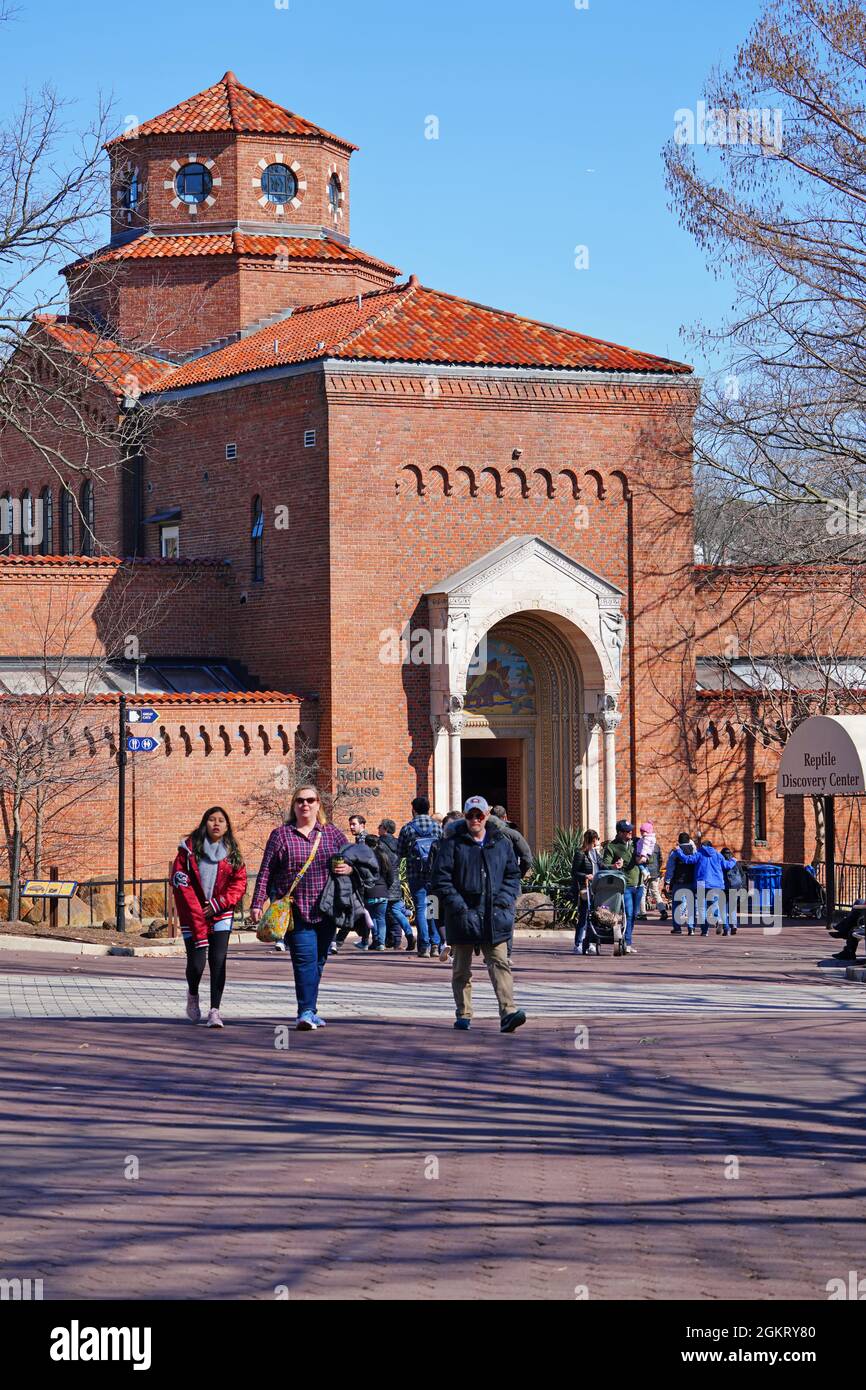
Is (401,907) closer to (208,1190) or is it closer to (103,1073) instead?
(103,1073)

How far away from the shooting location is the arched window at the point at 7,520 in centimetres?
4653

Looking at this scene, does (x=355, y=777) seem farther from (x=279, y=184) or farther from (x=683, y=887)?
(x=279, y=184)

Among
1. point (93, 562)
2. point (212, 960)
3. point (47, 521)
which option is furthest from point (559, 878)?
point (47, 521)

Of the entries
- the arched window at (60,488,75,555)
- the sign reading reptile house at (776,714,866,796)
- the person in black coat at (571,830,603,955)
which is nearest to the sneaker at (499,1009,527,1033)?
the person in black coat at (571,830,603,955)

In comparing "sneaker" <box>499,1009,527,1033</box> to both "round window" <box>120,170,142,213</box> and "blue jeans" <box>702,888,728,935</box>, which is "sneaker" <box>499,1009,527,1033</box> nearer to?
"blue jeans" <box>702,888,728,935</box>

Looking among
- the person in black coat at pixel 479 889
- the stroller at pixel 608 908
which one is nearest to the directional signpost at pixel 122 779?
the stroller at pixel 608 908

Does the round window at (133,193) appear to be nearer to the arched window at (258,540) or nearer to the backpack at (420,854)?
the arched window at (258,540)

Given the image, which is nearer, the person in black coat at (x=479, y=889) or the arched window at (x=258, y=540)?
the person in black coat at (x=479, y=889)

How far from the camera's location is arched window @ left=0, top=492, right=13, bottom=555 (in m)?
46.5

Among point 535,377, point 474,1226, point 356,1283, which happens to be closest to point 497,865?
point 474,1226

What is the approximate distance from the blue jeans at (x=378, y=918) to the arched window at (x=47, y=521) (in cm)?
2198

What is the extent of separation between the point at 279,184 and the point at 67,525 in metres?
9.30
